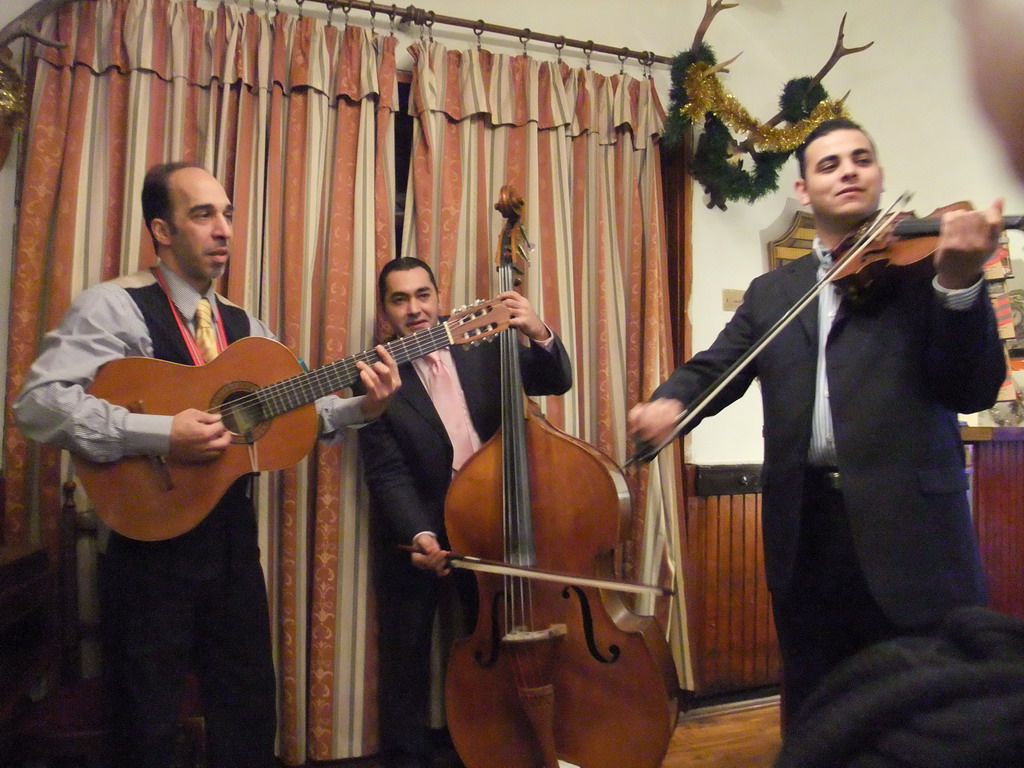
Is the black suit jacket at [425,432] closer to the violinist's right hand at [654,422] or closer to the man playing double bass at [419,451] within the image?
the man playing double bass at [419,451]

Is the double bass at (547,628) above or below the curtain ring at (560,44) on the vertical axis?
below

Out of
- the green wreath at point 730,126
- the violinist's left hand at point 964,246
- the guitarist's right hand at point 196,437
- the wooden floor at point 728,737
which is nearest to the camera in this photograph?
the violinist's left hand at point 964,246

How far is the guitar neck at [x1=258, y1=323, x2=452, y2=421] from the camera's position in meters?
1.53

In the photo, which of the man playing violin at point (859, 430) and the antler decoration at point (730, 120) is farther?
the antler decoration at point (730, 120)

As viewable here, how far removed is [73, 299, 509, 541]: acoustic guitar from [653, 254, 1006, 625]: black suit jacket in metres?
0.77

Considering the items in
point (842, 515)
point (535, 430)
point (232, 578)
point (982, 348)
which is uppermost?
point (982, 348)

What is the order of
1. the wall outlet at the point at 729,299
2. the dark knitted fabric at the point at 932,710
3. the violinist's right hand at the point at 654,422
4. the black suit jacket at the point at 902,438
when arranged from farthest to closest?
the wall outlet at the point at 729,299 → the violinist's right hand at the point at 654,422 → the black suit jacket at the point at 902,438 → the dark knitted fabric at the point at 932,710

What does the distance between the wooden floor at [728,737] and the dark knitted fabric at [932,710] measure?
1.74 metres

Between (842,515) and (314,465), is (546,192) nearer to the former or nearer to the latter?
(314,465)

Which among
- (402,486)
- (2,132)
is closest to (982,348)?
(402,486)

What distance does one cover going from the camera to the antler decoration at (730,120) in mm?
2299

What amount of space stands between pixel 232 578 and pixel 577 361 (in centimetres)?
125

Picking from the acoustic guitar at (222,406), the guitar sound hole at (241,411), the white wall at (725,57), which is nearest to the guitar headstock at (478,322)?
the acoustic guitar at (222,406)

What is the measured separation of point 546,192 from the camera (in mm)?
2287
